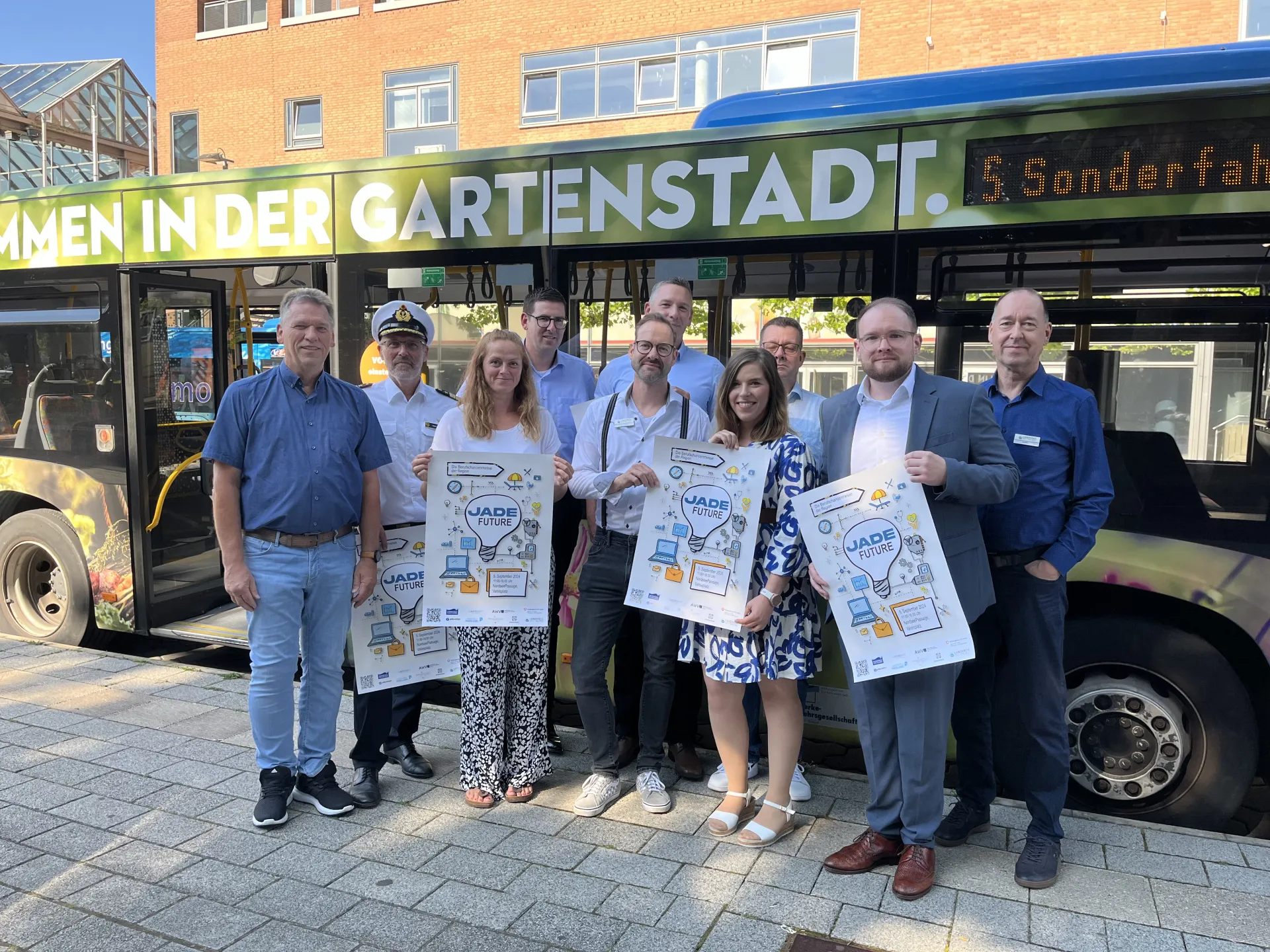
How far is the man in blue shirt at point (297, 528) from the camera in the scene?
341 cm

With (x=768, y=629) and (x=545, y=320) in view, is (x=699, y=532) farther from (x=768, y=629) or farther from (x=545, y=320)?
(x=545, y=320)

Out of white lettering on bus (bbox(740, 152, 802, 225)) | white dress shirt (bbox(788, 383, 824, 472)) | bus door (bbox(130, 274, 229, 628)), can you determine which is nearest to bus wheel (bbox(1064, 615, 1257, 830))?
Result: white dress shirt (bbox(788, 383, 824, 472))

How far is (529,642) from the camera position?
379 cm

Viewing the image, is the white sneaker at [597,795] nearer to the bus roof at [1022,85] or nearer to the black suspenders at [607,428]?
the black suspenders at [607,428]

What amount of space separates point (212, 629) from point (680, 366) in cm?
355

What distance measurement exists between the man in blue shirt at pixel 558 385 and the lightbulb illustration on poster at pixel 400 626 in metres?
0.53

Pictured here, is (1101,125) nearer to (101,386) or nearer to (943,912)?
(943,912)

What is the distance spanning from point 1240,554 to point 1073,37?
14.7 m

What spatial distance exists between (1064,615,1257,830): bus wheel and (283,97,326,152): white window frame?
70.0 ft

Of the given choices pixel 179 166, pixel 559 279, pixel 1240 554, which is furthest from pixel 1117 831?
pixel 179 166

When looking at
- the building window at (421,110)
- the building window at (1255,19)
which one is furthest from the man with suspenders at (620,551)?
the building window at (421,110)

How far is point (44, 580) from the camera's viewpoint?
243 inches

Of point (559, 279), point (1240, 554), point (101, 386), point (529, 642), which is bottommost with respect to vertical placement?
point (529, 642)

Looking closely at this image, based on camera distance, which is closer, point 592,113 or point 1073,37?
point 1073,37
